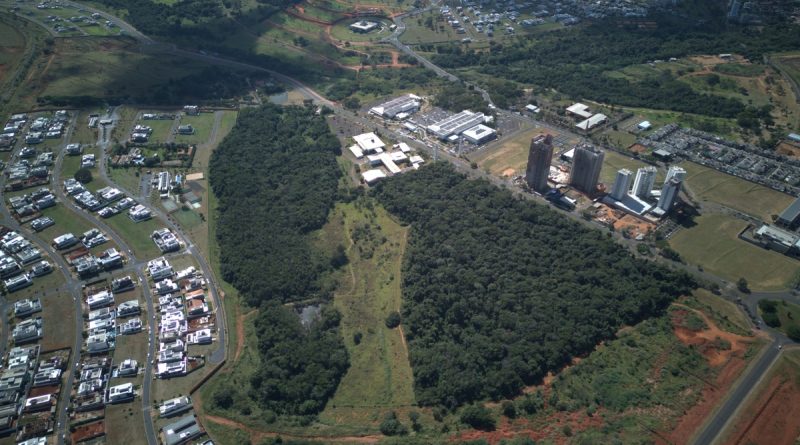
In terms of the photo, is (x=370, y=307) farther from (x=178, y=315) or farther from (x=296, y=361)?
(x=178, y=315)

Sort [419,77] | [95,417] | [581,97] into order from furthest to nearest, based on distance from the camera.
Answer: [419,77], [581,97], [95,417]

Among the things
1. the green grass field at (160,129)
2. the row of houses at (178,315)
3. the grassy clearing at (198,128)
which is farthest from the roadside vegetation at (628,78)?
the row of houses at (178,315)

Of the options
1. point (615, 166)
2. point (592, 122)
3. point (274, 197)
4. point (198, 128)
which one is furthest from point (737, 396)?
point (198, 128)

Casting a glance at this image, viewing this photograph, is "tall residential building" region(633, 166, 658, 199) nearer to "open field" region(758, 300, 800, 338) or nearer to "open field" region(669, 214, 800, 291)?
"open field" region(669, 214, 800, 291)

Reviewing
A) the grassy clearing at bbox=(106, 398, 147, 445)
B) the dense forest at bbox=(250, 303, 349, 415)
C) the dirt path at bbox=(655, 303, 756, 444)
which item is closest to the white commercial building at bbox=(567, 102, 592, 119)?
the dirt path at bbox=(655, 303, 756, 444)

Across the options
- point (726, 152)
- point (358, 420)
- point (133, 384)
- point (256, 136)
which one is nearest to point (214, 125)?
point (256, 136)

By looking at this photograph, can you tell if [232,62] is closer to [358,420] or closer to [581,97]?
[581,97]
